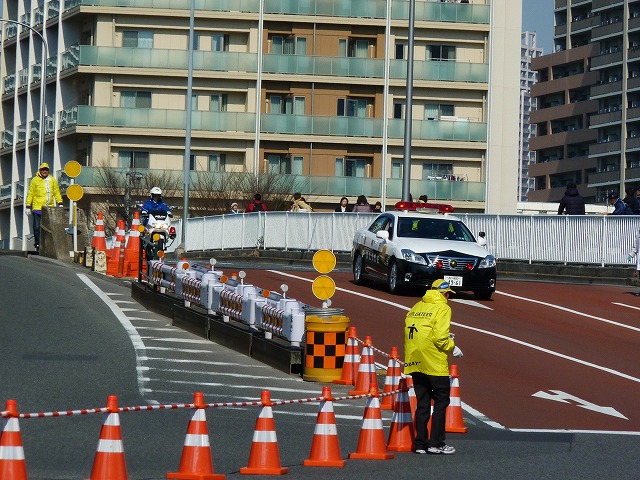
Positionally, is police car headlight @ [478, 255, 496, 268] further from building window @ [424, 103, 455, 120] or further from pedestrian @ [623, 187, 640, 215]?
building window @ [424, 103, 455, 120]

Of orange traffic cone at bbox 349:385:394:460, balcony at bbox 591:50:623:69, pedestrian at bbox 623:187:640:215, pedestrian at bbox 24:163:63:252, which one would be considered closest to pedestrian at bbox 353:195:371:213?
pedestrian at bbox 623:187:640:215

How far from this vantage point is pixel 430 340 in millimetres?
13984

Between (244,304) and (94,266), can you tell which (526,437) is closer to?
(244,304)

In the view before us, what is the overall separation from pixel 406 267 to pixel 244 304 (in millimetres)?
7768

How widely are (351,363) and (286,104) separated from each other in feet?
196

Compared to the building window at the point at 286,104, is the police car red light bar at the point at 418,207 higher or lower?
lower

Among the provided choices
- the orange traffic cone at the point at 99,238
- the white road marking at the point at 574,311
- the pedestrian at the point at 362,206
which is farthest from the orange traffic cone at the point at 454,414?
the pedestrian at the point at 362,206

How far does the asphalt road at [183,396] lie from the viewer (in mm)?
12719

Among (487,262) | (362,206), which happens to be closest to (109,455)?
(487,262)

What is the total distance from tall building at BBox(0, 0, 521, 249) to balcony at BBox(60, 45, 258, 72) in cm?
7

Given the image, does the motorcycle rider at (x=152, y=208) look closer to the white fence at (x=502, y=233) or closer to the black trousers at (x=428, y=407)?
the white fence at (x=502, y=233)

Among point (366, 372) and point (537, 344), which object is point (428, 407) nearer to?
point (366, 372)

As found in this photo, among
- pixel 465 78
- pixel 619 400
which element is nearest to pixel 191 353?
pixel 619 400

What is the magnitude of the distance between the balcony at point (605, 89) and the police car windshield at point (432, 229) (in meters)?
95.0
